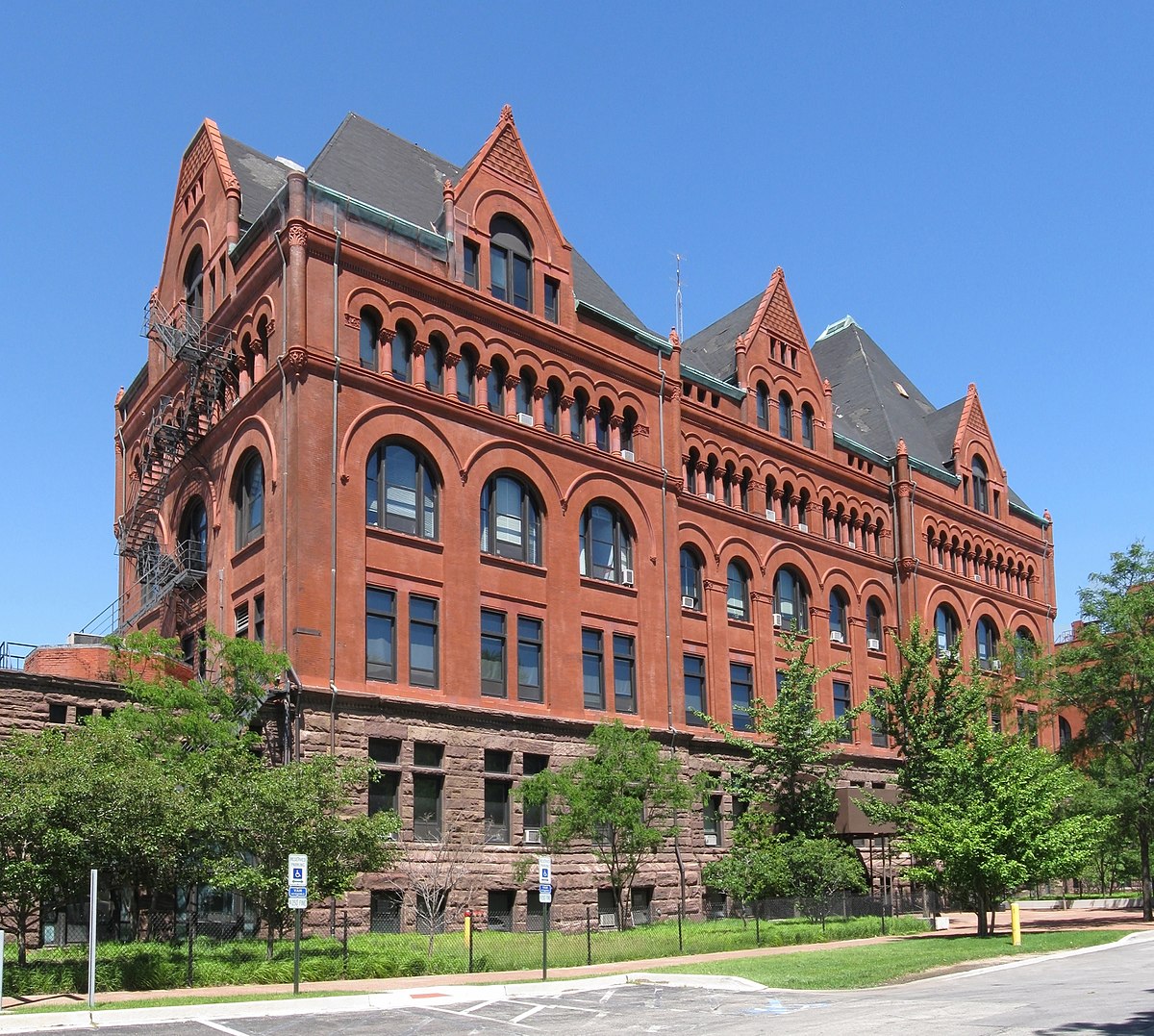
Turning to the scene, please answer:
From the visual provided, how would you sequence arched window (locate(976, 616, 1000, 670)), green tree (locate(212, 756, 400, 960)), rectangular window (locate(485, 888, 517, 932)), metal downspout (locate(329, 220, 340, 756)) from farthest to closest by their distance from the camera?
arched window (locate(976, 616, 1000, 670)) → rectangular window (locate(485, 888, 517, 932)) → metal downspout (locate(329, 220, 340, 756)) → green tree (locate(212, 756, 400, 960))

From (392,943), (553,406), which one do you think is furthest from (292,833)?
(553,406)

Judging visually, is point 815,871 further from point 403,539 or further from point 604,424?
point 604,424

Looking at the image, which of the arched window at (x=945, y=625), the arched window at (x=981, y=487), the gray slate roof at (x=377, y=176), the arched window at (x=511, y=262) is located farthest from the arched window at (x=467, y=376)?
the arched window at (x=981, y=487)

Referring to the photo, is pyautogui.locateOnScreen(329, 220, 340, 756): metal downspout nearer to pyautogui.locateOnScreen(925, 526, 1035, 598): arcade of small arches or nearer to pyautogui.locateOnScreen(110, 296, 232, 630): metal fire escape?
pyautogui.locateOnScreen(110, 296, 232, 630): metal fire escape

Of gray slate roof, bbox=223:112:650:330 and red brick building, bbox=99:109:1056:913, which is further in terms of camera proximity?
gray slate roof, bbox=223:112:650:330

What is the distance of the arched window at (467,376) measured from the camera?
141ft

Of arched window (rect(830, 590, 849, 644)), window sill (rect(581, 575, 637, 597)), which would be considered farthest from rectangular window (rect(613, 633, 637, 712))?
arched window (rect(830, 590, 849, 644))

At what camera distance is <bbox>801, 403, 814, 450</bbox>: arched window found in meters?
58.3

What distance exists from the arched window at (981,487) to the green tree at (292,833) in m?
45.3

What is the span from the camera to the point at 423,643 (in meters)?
40.1

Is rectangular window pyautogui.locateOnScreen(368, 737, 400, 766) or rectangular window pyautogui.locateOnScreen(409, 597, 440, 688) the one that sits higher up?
rectangular window pyautogui.locateOnScreen(409, 597, 440, 688)

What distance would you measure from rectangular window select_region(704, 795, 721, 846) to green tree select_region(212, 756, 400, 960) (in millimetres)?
18839

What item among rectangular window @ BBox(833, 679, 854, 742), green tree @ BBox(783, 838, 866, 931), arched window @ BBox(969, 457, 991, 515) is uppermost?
arched window @ BBox(969, 457, 991, 515)

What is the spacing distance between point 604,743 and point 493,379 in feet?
42.2
